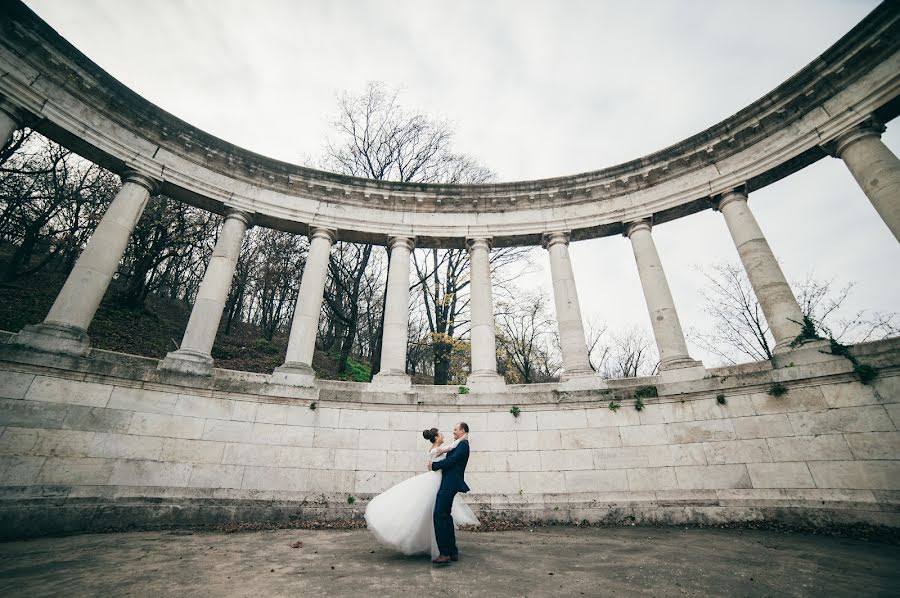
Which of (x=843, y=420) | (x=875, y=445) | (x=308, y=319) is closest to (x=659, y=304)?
(x=843, y=420)

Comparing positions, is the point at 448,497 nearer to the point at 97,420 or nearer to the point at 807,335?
the point at 97,420

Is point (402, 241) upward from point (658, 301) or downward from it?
upward

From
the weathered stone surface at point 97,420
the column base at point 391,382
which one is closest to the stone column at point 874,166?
the column base at point 391,382

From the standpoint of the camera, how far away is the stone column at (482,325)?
16234 mm

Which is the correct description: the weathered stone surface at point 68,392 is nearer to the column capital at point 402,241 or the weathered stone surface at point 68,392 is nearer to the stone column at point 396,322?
the stone column at point 396,322

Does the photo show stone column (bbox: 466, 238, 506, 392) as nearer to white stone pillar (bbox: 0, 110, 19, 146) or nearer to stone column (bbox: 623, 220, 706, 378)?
stone column (bbox: 623, 220, 706, 378)

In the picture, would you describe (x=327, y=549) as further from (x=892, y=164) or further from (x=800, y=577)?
(x=892, y=164)

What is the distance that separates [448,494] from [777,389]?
40.4 ft

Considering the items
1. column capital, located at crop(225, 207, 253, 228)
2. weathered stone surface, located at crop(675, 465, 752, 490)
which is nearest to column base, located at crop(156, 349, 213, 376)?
column capital, located at crop(225, 207, 253, 228)

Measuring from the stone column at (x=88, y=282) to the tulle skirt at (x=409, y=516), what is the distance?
1242 cm

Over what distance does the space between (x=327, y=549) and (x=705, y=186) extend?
19.8m

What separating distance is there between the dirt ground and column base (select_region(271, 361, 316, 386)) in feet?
18.6

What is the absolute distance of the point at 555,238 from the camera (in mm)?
18734

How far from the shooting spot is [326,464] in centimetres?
1368
